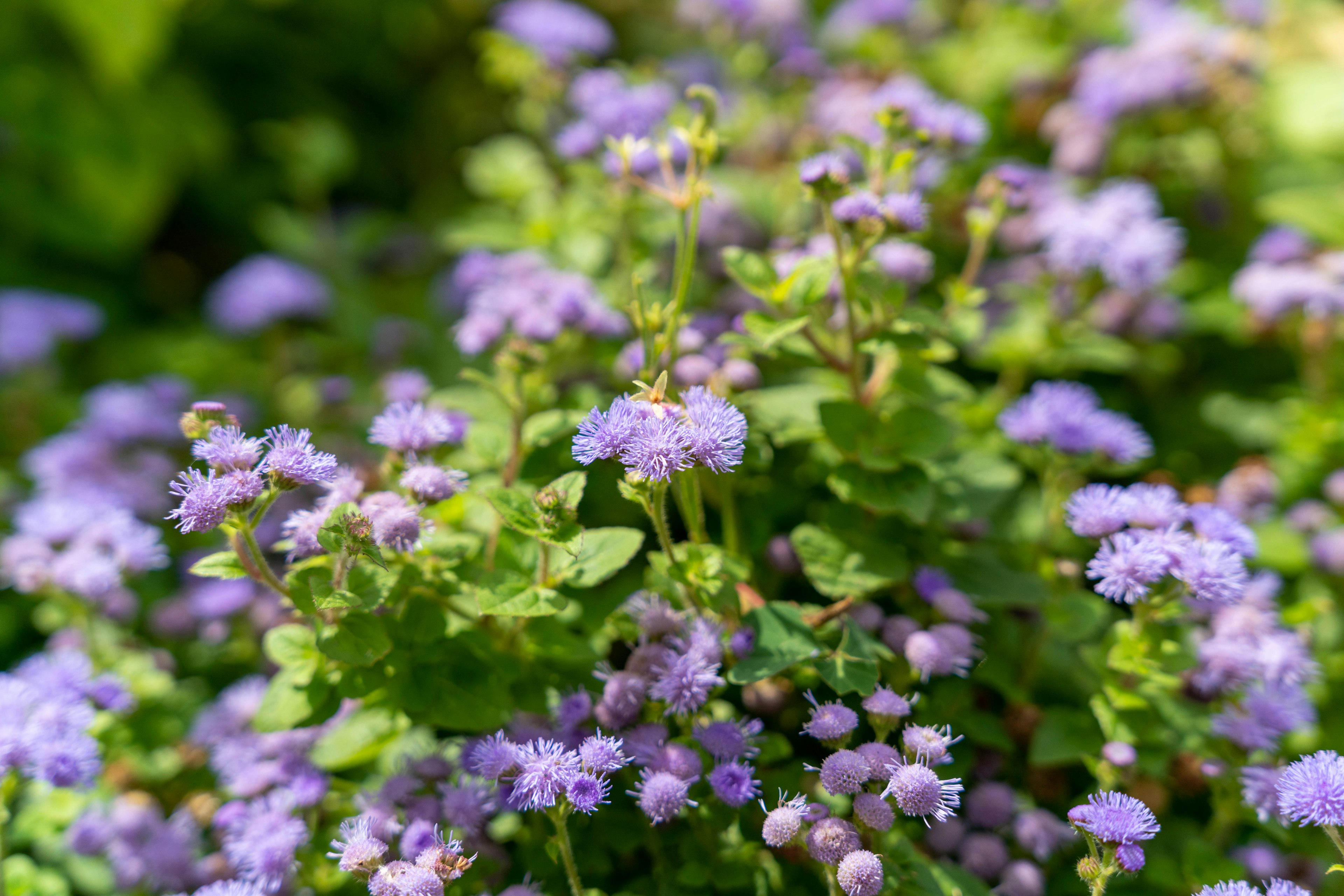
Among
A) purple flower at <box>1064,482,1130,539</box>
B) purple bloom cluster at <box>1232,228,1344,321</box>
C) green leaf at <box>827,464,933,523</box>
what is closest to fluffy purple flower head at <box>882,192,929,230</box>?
green leaf at <box>827,464,933,523</box>

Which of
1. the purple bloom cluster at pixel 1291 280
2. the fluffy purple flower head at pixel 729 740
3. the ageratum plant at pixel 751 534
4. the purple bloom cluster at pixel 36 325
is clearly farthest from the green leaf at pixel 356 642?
the purple bloom cluster at pixel 1291 280

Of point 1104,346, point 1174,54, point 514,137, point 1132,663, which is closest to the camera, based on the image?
point 1132,663

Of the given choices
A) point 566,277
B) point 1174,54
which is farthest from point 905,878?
point 1174,54

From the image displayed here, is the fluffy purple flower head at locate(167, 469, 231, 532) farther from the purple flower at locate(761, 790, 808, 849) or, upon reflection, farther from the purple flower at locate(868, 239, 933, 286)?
the purple flower at locate(868, 239, 933, 286)

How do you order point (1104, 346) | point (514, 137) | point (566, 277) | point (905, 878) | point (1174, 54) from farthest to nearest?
1. point (514, 137)
2. point (1174, 54)
3. point (1104, 346)
4. point (566, 277)
5. point (905, 878)

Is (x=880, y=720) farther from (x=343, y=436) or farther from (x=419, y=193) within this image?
(x=419, y=193)

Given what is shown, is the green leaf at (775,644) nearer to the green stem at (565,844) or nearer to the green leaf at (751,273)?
the green stem at (565,844)
